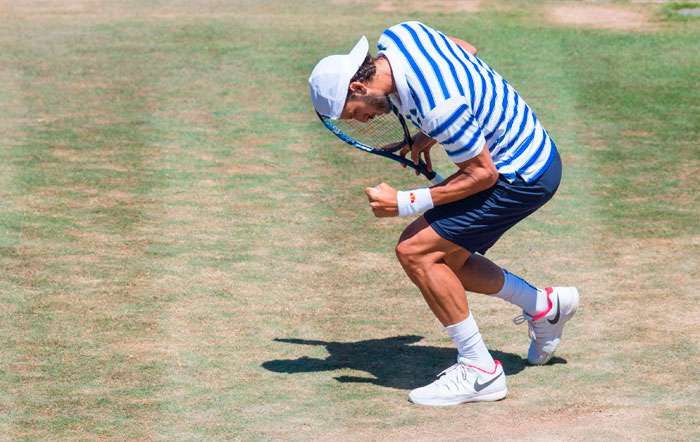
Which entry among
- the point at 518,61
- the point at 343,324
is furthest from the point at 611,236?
the point at 518,61

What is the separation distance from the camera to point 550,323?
17.9ft

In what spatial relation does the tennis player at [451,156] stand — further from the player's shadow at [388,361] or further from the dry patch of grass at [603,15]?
the dry patch of grass at [603,15]

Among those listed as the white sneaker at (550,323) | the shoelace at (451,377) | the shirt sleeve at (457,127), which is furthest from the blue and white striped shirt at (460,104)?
the shoelace at (451,377)

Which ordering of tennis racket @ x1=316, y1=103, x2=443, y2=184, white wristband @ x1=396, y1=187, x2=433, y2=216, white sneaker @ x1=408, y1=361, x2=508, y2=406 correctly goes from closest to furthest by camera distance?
white wristband @ x1=396, y1=187, x2=433, y2=216, white sneaker @ x1=408, y1=361, x2=508, y2=406, tennis racket @ x1=316, y1=103, x2=443, y2=184

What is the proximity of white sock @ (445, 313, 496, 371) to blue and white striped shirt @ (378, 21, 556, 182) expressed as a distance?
2.54 feet

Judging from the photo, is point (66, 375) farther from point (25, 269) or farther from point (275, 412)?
point (25, 269)

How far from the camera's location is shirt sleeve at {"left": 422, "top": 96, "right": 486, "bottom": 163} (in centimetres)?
467

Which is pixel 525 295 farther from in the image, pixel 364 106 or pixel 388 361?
pixel 364 106

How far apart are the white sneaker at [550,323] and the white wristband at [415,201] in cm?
101

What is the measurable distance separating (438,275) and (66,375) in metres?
2.01

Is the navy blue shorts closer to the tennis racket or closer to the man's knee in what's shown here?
the man's knee

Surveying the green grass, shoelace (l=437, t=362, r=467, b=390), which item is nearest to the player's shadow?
the green grass

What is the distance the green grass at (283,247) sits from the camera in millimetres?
4969

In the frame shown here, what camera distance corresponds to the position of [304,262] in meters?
7.03
